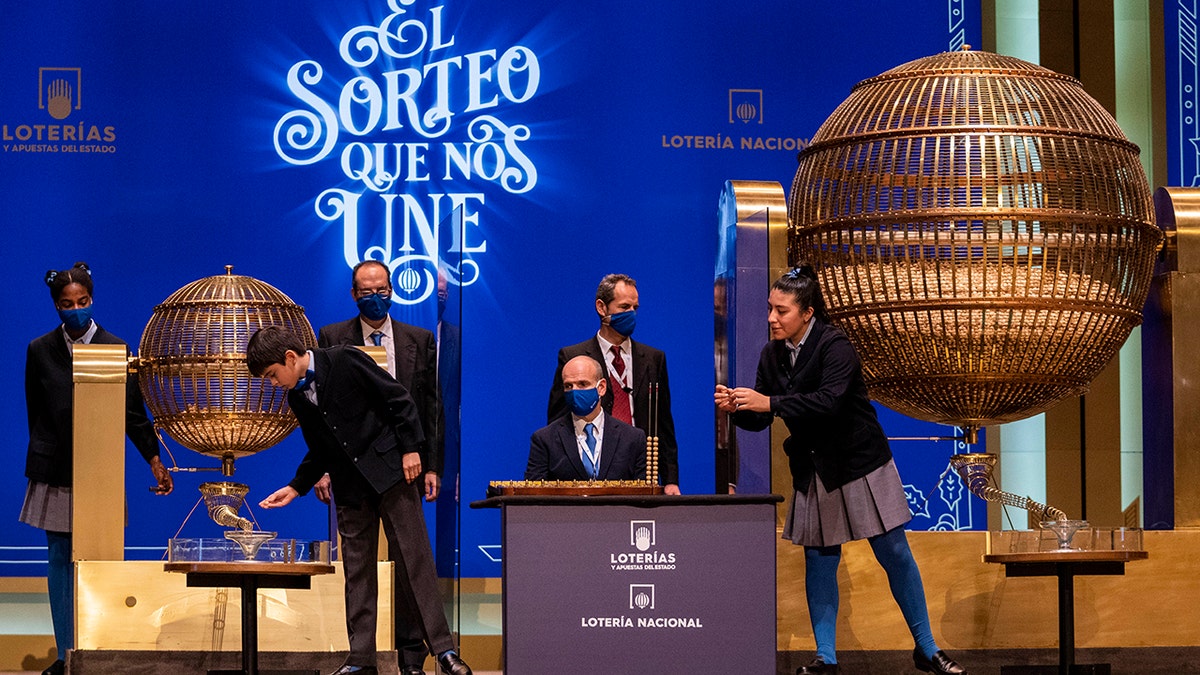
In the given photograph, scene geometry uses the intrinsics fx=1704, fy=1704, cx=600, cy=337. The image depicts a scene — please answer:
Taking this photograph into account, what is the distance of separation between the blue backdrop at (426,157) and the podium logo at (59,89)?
0.02 m

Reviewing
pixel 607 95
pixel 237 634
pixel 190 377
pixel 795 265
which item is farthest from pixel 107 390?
pixel 607 95

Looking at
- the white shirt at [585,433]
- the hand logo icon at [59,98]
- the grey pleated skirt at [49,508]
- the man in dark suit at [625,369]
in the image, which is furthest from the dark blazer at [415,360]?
the hand logo icon at [59,98]

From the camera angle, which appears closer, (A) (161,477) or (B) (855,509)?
(B) (855,509)

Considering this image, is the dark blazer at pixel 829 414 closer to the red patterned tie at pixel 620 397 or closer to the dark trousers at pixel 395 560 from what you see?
the red patterned tie at pixel 620 397

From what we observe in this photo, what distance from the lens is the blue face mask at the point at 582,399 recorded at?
20.5 feet

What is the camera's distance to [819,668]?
217 inches

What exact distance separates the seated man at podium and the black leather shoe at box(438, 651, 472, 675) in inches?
28.2

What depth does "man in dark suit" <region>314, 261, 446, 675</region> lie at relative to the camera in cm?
659

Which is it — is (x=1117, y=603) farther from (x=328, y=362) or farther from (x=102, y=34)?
(x=102, y=34)

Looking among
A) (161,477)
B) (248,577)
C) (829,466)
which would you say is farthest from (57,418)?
(829,466)

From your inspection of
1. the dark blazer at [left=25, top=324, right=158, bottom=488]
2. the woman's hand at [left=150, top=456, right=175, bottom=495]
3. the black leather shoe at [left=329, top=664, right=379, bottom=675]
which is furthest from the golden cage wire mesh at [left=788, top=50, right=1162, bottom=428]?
the dark blazer at [left=25, top=324, right=158, bottom=488]

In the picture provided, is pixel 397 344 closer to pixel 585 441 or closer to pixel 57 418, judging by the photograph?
pixel 585 441

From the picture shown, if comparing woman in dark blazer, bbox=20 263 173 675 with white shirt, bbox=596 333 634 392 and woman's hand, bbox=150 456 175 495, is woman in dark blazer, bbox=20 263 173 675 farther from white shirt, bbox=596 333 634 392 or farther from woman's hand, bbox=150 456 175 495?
white shirt, bbox=596 333 634 392

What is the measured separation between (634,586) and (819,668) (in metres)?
0.93
